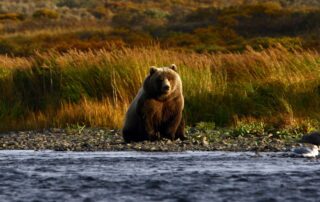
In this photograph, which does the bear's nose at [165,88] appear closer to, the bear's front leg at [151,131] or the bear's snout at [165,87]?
the bear's snout at [165,87]

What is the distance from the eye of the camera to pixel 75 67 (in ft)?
67.3

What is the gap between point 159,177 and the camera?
10.6m

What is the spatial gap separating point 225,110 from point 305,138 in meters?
5.03

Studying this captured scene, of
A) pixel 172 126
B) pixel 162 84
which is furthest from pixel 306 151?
pixel 162 84

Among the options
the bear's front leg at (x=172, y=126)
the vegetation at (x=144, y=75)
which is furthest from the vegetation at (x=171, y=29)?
the bear's front leg at (x=172, y=126)

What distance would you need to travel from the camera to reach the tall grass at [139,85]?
18391mm

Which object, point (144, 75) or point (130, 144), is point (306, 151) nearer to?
point (130, 144)

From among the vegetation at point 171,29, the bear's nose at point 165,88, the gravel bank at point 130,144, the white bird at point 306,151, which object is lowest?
the vegetation at point 171,29

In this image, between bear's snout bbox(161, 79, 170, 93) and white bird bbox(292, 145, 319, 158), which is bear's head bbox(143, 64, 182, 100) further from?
white bird bbox(292, 145, 319, 158)

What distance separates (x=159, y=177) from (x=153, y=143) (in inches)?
161

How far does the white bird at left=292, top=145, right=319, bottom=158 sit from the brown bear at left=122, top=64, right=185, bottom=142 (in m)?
2.74

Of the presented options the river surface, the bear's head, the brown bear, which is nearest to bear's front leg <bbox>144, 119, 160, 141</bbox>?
the brown bear

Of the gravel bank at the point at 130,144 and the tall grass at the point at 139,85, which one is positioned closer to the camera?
the gravel bank at the point at 130,144

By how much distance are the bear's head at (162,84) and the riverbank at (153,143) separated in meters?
0.74
